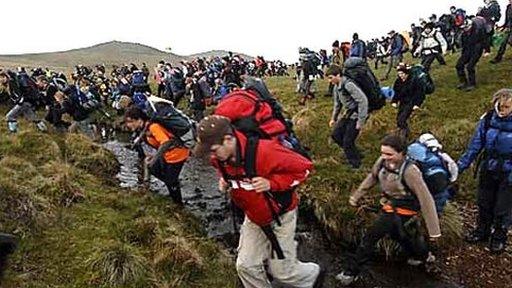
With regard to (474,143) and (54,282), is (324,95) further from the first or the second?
(54,282)

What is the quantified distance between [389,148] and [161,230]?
163 inches

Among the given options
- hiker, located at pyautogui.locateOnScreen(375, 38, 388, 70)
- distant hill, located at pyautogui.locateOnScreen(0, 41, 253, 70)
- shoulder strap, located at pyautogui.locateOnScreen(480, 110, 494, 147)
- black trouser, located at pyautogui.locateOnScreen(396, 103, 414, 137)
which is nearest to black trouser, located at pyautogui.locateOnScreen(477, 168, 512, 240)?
shoulder strap, located at pyautogui.locateOnScreen(480, 110, 494, 147)

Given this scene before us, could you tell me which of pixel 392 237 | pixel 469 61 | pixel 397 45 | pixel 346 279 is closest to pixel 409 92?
pixel 469 61

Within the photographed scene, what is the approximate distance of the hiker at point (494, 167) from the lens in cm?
748

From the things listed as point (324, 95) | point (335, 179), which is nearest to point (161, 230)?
point (335, 179)

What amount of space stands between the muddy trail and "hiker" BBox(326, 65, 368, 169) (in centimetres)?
192

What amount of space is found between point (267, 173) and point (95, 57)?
130 m

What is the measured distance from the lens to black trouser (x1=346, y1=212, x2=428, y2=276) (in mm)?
6961

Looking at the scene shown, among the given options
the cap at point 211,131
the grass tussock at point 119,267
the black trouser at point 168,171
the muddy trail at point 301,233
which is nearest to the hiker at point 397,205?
the muddy trail at point 301,233

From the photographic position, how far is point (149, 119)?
369 inches

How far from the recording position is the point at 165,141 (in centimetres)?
920

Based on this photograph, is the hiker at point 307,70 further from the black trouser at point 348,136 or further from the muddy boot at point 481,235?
the muddy boot at point 481,235

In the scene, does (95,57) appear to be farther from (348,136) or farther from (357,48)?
(348,136)

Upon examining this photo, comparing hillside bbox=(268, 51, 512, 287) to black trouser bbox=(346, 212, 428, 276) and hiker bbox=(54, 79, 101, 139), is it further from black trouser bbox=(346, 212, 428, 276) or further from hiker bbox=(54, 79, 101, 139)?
hiker bbox=(54, 79, 101, 139)
